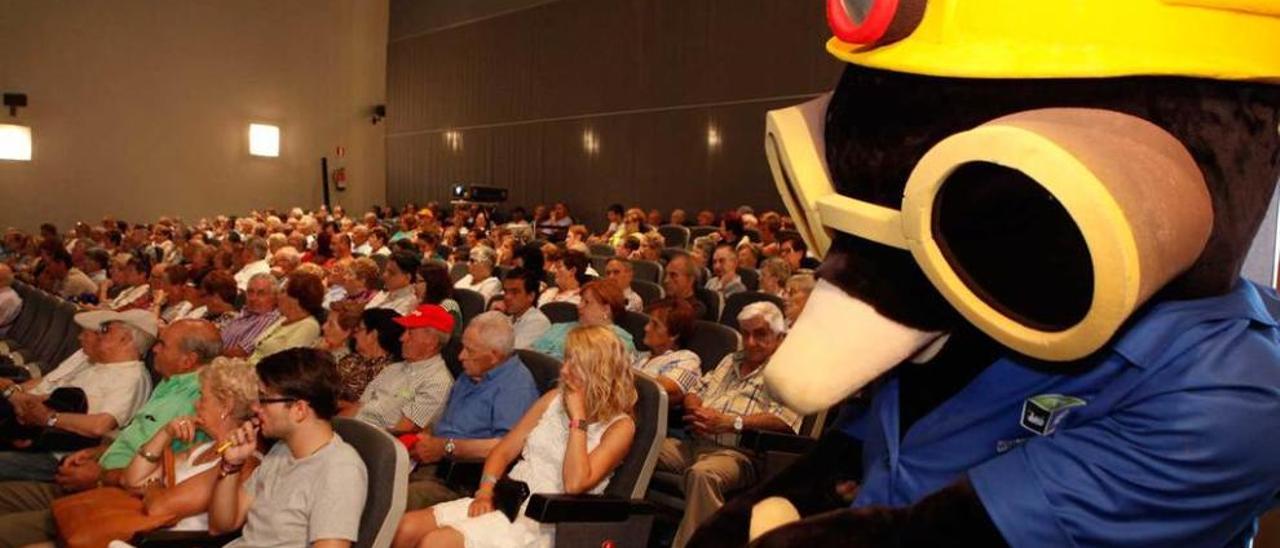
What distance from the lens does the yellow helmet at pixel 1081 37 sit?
94cm

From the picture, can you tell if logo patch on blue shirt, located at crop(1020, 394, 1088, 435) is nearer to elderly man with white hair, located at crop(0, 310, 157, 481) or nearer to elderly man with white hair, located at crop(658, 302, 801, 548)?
elderly man with white hair, located at crop(658, 302, 801, 548)

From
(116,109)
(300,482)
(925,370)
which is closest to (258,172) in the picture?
(116,109)

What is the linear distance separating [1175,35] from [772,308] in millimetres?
A: 2749

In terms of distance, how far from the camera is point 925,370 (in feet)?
3.84

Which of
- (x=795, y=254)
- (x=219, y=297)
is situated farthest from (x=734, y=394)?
(x=219, y=297)

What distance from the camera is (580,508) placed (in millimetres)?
2684

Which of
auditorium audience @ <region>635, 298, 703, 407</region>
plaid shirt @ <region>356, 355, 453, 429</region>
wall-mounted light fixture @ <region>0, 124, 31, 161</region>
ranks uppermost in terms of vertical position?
wall-mounted light fixture @ <region>0, 124, 31, 161</region>

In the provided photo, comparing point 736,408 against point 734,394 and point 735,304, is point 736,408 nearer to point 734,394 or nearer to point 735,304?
point 734,394

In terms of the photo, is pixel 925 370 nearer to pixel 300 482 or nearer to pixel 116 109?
pixel 300 482

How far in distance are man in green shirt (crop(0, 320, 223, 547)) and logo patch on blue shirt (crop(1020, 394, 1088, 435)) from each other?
2.84 m

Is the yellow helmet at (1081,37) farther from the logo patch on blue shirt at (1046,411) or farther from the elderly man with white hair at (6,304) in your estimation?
the elderly man with white hair at (6,304)

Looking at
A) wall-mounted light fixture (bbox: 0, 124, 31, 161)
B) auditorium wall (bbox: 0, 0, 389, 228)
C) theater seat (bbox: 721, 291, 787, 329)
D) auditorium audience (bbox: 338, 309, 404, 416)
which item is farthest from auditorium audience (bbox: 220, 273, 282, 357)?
auditorium wall (bbox: 0, 0, 389, 228)

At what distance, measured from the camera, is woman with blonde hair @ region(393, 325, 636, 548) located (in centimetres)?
279

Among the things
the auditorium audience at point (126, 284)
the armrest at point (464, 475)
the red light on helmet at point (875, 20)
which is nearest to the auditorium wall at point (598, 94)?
the auditorium audience at point (126, 284)
